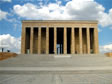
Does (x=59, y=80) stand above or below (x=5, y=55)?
below

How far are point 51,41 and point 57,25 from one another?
952 centimetres

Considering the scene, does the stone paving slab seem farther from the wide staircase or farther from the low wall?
the low wall

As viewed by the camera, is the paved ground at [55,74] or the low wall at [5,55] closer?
the paved ground at [55,74]

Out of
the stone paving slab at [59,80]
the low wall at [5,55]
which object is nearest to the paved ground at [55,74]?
the stone paving slab at [59,80]

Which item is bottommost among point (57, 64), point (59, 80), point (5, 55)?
point (57, 64)

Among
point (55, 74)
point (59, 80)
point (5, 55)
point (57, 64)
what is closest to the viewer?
point (59, 80)

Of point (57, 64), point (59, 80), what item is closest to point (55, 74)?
point (59, 80)

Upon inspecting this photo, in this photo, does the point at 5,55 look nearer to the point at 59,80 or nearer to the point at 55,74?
the point at 55,74

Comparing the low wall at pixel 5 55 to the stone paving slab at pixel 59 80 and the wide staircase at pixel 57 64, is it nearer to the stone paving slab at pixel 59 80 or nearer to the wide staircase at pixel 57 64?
the wide staircase at pixel 57 64

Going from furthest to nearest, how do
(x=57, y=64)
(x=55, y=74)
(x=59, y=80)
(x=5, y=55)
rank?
(x=5, y=55) → (x=57, y=64) → (x=55, y=74) → (x=59, y=80)

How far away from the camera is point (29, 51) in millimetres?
33531

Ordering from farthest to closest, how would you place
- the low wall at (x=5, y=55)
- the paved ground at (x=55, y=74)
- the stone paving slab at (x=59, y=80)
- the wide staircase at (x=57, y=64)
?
the low wall at (x=5, y=55), the wide staircase at (x=57, y=64), the paved ground at (x=55, y=74), the stone paving slab at (x=59, y=80)

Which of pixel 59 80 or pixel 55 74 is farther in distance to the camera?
pixel 55 74

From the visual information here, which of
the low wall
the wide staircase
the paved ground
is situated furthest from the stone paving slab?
the low wall
